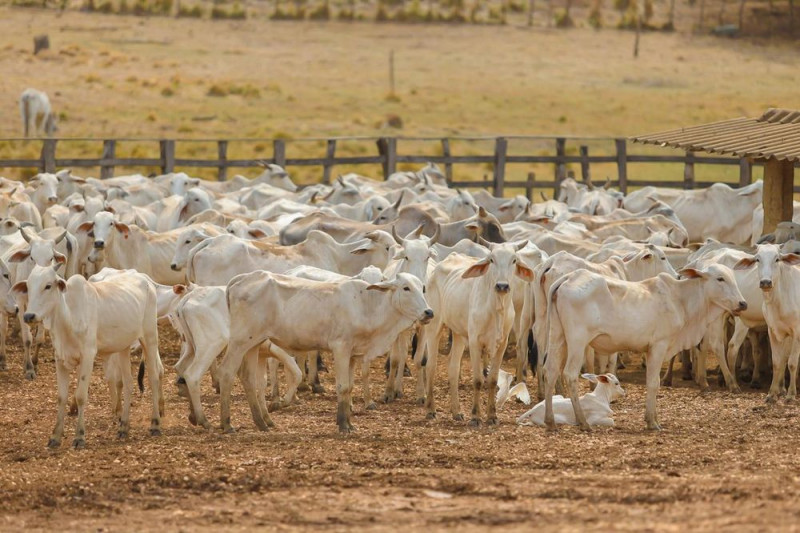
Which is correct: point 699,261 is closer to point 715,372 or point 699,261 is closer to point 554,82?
Answer: point 715,372

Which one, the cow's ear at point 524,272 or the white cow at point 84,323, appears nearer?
the white cow at point 84,323

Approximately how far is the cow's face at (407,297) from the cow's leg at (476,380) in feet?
2.82

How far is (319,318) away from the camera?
38.2ft

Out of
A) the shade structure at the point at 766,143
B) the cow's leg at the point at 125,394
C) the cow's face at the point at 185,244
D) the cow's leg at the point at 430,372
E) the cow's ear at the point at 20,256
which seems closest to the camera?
the cow's leg at the point at 125,394

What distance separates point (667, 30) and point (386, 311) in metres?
56.9

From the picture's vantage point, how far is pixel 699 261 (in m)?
14.6

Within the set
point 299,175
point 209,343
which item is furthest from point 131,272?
point 299,175

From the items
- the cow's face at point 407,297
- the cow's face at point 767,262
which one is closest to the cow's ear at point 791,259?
the cow's face at point 767,262

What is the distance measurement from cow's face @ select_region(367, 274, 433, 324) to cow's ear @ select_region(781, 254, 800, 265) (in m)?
4.00

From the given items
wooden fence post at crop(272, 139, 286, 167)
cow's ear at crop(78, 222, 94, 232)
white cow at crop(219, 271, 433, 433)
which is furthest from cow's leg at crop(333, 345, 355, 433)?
wooden fence post at crop(272, 139, 286, 167)

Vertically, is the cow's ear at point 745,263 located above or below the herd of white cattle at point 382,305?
above

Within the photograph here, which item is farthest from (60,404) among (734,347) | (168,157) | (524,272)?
(168,157)

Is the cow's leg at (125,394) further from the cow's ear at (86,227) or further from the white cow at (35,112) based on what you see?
the white cow at (35,112)

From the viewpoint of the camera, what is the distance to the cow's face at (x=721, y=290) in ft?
39.9
